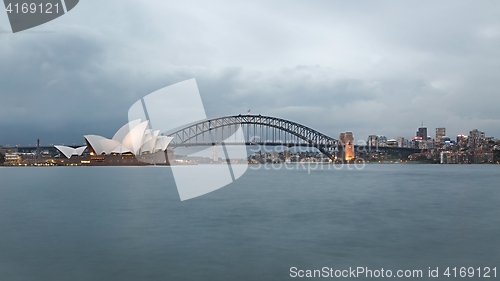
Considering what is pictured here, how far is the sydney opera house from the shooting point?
242 feet

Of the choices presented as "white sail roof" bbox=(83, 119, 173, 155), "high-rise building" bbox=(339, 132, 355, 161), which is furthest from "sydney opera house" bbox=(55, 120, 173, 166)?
"high-rise building" bbox=(339, 132, 355, 161)

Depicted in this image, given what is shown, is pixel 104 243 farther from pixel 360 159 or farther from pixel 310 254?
pixel 360 159

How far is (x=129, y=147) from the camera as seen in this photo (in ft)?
255

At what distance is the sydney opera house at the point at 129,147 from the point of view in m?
73.8

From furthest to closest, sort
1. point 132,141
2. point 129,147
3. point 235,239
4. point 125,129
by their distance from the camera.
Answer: point 129,147, point 132,141, point 125,129, point 235,239

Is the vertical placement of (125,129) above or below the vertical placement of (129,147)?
above

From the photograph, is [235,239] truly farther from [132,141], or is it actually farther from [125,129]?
[132,141]

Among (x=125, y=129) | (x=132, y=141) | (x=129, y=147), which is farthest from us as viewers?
(x=129, y=147)

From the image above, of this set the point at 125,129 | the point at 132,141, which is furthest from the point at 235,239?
the point at 132,141

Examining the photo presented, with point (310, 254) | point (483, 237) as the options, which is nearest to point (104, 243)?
point (310, 254)

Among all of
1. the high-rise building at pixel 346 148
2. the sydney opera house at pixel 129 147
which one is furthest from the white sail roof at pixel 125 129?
the high-rise building at pixel 346 148

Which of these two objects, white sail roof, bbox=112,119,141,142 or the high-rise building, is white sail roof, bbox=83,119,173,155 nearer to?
white sail roof, bbox=112,119,141,142

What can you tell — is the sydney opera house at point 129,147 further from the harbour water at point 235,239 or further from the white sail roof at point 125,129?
the harbour water at point 235,239

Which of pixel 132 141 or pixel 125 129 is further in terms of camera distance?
pixel 132 141
